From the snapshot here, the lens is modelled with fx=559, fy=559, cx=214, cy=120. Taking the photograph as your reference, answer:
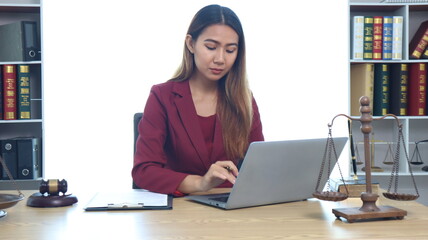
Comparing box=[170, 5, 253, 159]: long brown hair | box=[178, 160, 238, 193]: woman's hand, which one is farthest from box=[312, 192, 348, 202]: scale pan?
box=[170, 5, 253, 159]: long brown hair

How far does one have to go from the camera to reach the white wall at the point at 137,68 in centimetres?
339

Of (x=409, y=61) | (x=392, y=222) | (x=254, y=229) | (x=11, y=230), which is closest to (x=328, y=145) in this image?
(x=392, y=222)

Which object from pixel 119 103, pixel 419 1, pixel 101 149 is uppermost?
pixel 419 1

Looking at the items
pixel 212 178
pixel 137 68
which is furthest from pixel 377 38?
pixel 212 178

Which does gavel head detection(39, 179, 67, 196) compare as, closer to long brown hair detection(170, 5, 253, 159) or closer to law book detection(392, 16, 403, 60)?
long brown hair detection(170, 5, 253, 159)

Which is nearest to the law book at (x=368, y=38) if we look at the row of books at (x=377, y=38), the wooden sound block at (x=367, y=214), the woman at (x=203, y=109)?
the row of books at (x=377, y=38)

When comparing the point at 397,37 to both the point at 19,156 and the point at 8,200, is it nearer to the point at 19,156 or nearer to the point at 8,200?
the point at 19,156

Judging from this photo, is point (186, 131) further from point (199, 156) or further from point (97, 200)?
point (97, 200)

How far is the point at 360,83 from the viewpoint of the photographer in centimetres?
329

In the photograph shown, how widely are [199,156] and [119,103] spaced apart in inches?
60.0

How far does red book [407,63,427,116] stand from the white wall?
1.29 ft

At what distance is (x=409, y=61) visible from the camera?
10.5 feet

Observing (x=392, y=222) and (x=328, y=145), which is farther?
(x=328, y=145)

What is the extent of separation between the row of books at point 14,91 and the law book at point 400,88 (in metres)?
2.11
